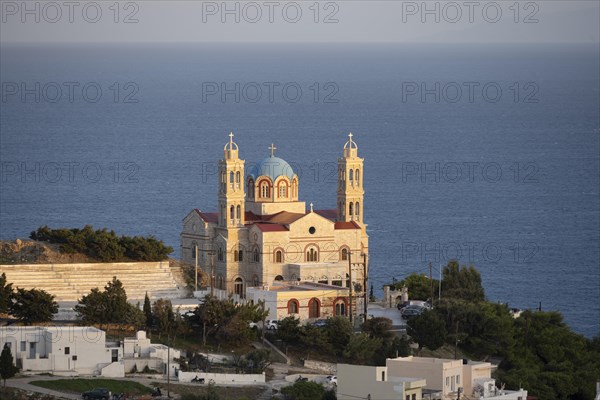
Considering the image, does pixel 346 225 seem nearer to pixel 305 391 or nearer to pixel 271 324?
pixel 271 324

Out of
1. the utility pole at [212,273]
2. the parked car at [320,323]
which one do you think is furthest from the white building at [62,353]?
the parked car at [320,323]

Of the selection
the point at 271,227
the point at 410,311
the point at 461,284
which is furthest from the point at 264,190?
the point at 461,284

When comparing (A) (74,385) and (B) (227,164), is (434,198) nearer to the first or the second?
(B) (227,164)

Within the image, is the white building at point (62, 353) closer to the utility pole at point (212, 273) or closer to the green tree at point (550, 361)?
the utility pole at point (212, 273)

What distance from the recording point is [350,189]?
349 ft

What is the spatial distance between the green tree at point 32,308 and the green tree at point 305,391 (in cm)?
1314

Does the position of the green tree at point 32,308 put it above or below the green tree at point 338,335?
above

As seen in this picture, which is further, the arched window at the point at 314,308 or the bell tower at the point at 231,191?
the bell tower at the point at 231,191

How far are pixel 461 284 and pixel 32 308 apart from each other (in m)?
→ 23.4

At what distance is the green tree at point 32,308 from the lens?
92062mm

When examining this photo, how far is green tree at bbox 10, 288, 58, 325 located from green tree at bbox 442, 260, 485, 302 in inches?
840

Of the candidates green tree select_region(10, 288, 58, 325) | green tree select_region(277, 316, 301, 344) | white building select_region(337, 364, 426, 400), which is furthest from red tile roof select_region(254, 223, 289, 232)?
white building select_region(337, 364, 426, 400)

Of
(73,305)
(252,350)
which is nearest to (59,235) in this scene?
(73,305)

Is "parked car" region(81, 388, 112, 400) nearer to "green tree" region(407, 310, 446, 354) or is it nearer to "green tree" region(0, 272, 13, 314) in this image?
"green tree" region(0, 272, 13, 314)
